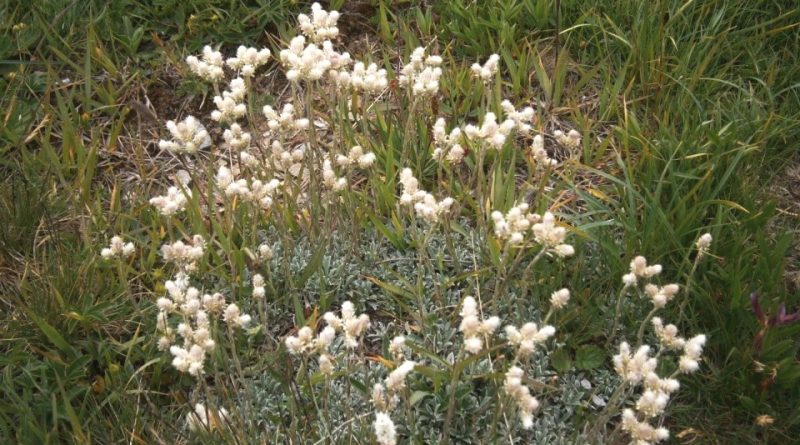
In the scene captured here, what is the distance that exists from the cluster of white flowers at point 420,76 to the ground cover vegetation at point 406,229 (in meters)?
0.02

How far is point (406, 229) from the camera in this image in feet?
9.05

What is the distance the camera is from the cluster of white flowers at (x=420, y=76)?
240 centimetres

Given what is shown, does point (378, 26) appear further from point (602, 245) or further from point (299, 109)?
point (602, 245)

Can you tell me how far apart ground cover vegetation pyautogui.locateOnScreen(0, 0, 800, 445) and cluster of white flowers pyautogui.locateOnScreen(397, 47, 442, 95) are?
0.06 ft

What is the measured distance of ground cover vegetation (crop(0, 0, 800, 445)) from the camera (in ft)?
7.06

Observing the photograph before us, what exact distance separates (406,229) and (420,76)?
58cm

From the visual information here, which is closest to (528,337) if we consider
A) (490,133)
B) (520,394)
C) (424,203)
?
(520,394)

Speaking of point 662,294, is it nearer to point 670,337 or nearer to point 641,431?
point 670,337

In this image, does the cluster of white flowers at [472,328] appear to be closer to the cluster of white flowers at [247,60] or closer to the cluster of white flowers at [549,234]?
the cluster of white flowers at [549,234]

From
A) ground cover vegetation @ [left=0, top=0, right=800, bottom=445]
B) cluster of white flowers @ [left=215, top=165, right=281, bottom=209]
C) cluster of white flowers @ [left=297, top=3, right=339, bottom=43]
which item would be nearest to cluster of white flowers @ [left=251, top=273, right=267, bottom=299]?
ground cover vegetation @ [left=0, top=0, right=800, bottom=445]

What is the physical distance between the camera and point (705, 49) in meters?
3.08

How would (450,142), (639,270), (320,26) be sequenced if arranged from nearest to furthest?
(639,270) → (450,142) → (320,26)

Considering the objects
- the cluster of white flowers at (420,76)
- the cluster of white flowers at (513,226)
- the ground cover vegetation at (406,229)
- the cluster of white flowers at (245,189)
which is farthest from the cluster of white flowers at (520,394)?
the cluster of white flowers at (420,76)

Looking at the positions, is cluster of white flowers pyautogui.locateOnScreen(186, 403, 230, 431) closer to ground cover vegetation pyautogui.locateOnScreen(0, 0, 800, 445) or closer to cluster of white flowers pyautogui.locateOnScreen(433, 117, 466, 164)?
ground cover vegetation pyautogui.locateOnScreen(0, 0, 800, 445)
